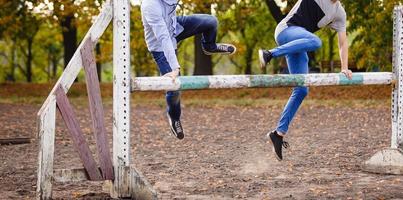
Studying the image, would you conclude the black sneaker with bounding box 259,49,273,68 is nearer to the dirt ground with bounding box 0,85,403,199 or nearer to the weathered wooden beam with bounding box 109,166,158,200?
the dirt ground with bounding box 0,85,403,199

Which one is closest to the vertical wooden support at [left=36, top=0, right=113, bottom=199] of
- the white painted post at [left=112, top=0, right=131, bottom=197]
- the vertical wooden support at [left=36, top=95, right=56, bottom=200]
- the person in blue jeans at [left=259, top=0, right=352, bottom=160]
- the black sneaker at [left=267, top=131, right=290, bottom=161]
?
the vertical wooden support at [left=36, top=95, right=56, bottom=200]

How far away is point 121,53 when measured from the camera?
5105 millimetres

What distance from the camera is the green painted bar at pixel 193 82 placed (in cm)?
521

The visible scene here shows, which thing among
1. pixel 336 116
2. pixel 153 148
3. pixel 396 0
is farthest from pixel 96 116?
pixel 396 0

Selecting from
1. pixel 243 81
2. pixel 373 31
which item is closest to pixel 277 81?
pixel 243 81

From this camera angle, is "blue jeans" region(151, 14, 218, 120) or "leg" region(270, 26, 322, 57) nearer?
"leg" region(270, 26, 322, 57)

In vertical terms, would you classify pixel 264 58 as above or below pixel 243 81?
above

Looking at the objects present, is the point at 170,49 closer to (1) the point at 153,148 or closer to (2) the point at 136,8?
(1) the point at 153,148

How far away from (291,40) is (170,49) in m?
1.29

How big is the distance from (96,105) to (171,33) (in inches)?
42.9

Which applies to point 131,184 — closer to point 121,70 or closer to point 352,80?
point 121,70

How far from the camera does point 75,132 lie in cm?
522

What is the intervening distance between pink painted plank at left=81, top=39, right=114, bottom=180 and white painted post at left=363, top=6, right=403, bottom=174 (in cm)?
299

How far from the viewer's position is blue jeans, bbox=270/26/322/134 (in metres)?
5.86
